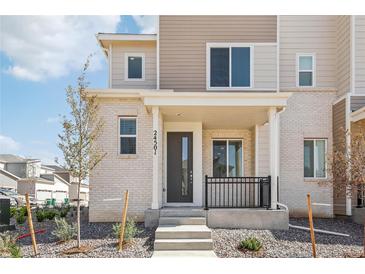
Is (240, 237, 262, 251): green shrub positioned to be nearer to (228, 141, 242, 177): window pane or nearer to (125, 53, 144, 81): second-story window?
(228, 141, 242, 177): window pane

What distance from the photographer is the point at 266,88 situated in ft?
42.7

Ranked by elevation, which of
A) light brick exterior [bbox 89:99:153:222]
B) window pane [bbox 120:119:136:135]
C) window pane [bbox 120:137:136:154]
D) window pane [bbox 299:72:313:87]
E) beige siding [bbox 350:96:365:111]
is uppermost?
window pane [bbox 299:72:313:87]

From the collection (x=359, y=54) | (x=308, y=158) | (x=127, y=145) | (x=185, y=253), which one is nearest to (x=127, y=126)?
(x=127, y=145)

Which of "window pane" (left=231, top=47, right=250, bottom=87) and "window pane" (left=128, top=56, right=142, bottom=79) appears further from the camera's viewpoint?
"window pane" (left=128, top=56, right=142, bottom=79)

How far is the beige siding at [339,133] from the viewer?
40.7 feet

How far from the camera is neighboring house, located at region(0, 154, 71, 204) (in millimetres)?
30825

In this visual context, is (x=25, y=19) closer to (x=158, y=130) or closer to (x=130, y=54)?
(x=130, y=54)

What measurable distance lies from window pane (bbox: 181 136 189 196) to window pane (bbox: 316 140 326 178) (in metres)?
4.62

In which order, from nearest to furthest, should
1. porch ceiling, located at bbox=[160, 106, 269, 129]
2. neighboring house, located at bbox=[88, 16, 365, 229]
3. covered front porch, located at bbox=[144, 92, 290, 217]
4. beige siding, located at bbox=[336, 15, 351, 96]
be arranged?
1. covered front porch, located at bbox=[144, 92, 290, 217]
2. porch ceiling, located at bbox=[160, 106, 269, 129]
3. neighboring house, located at bbox=[88, 16, 365, 229]
4. beige siding, located at bbox=[336, 15, 351, 96]

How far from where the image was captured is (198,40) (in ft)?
43.0

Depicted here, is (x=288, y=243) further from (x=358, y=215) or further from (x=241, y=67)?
(x=241, y=67)

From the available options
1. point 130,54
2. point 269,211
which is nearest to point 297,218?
point 269,211

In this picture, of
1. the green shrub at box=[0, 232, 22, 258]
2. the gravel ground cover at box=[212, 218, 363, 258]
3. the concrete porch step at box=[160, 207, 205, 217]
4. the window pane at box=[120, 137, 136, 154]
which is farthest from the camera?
the window pane at box=[120, 137, 136, 154]

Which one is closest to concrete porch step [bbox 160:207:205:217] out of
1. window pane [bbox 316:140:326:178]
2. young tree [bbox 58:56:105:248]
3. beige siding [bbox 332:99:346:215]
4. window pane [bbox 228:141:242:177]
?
young tree [bbox 58:56:105:248]
